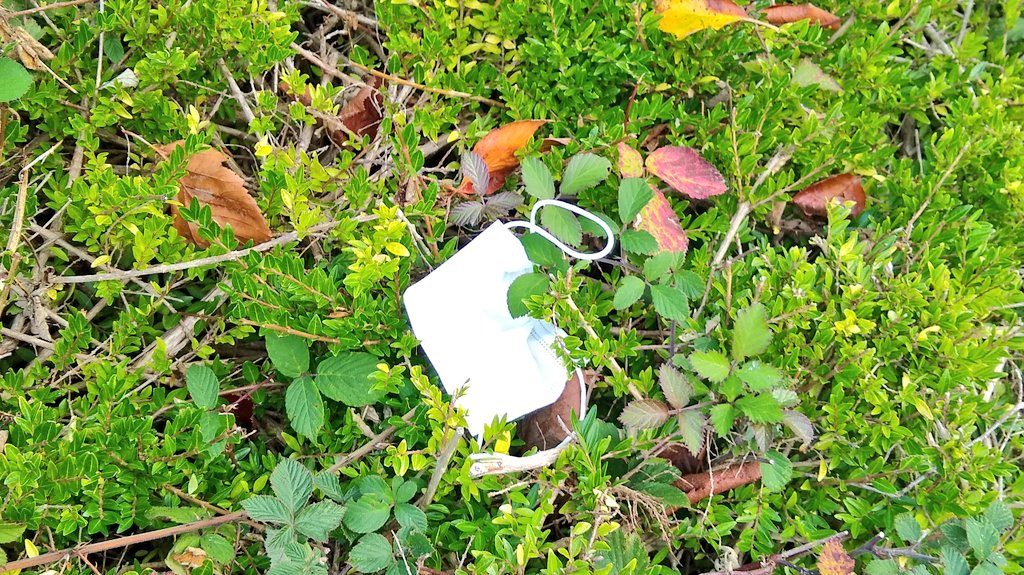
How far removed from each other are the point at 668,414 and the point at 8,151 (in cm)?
163

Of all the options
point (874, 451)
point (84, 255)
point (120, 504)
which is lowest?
point (874, 451)

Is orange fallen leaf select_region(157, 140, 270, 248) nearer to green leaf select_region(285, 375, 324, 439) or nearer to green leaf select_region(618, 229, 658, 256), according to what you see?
green leaf select_region(285, 375, 324, 439)

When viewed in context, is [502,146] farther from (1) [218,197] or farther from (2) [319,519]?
(2) [319,519]

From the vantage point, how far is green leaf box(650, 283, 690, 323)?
4.96 feet

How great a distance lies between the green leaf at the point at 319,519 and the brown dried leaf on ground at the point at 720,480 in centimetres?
77

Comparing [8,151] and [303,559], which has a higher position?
[8,151]

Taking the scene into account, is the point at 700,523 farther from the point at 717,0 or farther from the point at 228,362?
the point at 717,0

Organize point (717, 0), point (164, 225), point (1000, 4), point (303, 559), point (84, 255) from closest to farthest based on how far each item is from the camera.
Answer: point (303, 559), point (164, 225), point (84, 255), point (717, 0), point (1000, 4)

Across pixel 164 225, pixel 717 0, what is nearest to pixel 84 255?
pixel 164 225

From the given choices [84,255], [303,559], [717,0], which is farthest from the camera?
[717,0]

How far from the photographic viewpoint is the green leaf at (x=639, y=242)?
1.59m

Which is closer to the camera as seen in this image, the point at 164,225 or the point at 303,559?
the point at 303,559

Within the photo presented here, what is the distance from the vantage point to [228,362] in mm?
1592

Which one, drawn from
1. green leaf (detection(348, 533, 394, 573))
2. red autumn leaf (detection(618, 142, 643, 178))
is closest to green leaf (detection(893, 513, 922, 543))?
red autumn leaf (detection(618, 142, 643, 178))
